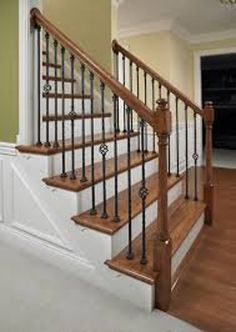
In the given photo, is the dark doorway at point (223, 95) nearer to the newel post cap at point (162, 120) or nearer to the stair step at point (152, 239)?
the stair step at point (152, 239)

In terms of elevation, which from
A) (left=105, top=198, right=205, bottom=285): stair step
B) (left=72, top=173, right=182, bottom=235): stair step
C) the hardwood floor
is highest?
(left=72, top=173, right=182, bottom=235): stair step

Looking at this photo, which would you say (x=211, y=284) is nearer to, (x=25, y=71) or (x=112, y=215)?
(x=112, y=215)

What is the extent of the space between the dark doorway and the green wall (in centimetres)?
711

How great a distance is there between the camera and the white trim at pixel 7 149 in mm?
2721

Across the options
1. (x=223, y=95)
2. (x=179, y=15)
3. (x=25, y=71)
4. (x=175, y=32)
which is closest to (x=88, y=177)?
(x=25, y=71)

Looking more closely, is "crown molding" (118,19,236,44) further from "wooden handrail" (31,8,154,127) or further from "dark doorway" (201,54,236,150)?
"wooden handrail" (31,8,154,127)

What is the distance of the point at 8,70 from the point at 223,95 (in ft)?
24.6

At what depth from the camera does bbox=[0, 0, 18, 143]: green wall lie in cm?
268

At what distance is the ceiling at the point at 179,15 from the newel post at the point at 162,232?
310cm

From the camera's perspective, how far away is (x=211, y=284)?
2215 millimetres

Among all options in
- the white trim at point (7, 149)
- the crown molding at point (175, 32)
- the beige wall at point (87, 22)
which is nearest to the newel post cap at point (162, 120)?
the white trim at point (7, 149)

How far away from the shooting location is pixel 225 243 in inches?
112

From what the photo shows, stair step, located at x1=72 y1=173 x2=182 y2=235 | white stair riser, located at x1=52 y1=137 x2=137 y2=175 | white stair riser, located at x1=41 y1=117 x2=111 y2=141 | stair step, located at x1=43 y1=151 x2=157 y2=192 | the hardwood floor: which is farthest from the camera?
white stair riser, located at x1=41 y1=117 x2=111 y2=141

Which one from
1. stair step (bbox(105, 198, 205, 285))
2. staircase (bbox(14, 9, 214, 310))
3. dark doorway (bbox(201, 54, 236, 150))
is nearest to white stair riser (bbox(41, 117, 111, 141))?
staircase (bbox(14, 9, 214, 310))
